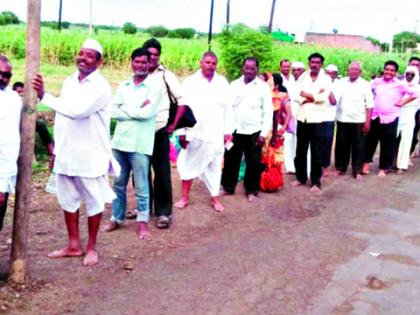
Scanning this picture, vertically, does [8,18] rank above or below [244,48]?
above

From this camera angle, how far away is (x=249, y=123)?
25.0ft

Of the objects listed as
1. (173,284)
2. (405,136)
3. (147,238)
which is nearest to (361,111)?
(405,136)

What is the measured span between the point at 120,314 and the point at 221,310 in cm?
71

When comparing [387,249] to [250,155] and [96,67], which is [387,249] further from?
[96,67]

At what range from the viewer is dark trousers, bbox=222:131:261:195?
7.75 m

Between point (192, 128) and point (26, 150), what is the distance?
281cm

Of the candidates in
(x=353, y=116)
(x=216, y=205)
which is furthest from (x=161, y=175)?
(x=353, y=116)

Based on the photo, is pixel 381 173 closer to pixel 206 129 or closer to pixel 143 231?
pixel 206 129

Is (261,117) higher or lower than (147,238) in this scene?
higher

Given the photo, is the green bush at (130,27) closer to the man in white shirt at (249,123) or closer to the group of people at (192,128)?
the group of people at (192,128)

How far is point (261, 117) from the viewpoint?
766 centimetres

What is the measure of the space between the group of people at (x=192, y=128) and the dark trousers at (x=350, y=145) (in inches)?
0.7

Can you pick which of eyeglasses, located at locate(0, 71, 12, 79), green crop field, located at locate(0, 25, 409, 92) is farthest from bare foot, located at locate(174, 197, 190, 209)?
green crop field, located at locate(0, 25, 409, 92)

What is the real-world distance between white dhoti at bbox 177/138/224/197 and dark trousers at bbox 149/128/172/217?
2.36ft
